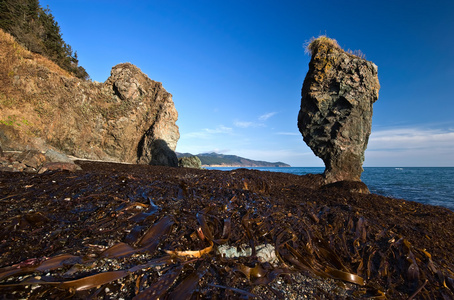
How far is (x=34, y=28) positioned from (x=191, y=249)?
924 inches

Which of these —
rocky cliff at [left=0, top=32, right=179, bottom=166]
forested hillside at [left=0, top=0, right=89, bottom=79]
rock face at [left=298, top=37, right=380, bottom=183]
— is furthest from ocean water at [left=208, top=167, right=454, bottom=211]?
forested hillside at [left=0, top=0, right=89, bottom=79]

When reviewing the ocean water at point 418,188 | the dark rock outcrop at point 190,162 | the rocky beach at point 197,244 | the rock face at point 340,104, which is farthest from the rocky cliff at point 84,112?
the ocean water at point 418,188

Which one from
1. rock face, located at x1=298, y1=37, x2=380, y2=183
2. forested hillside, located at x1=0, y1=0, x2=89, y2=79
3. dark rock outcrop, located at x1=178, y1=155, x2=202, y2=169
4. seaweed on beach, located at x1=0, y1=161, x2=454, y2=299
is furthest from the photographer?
dark rock outcrop, located at x1=178, y1=155, x2=202, y2=169

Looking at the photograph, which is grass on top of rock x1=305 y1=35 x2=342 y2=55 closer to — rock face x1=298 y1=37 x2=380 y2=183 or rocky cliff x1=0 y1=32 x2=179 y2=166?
rock face x1=298 y1=37 x2=380 y2=183

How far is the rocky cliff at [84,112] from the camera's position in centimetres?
1049

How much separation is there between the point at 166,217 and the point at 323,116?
10033mm

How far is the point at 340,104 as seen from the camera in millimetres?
9938

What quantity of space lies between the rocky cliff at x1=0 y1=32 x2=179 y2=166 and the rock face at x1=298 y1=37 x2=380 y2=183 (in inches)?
406

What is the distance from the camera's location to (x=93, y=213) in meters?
2.46

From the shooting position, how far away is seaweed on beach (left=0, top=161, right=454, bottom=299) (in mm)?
1463

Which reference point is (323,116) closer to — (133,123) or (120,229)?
(120,229)

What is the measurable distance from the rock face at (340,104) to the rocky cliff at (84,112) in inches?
406

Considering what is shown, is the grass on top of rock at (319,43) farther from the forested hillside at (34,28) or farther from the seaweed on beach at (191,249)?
the forested hillside at (34,28)

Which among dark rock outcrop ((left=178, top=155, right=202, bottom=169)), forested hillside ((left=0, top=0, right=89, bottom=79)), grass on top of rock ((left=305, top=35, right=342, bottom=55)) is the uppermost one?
forested hillside ((left=0, top=0, right=89, bottom=79))
